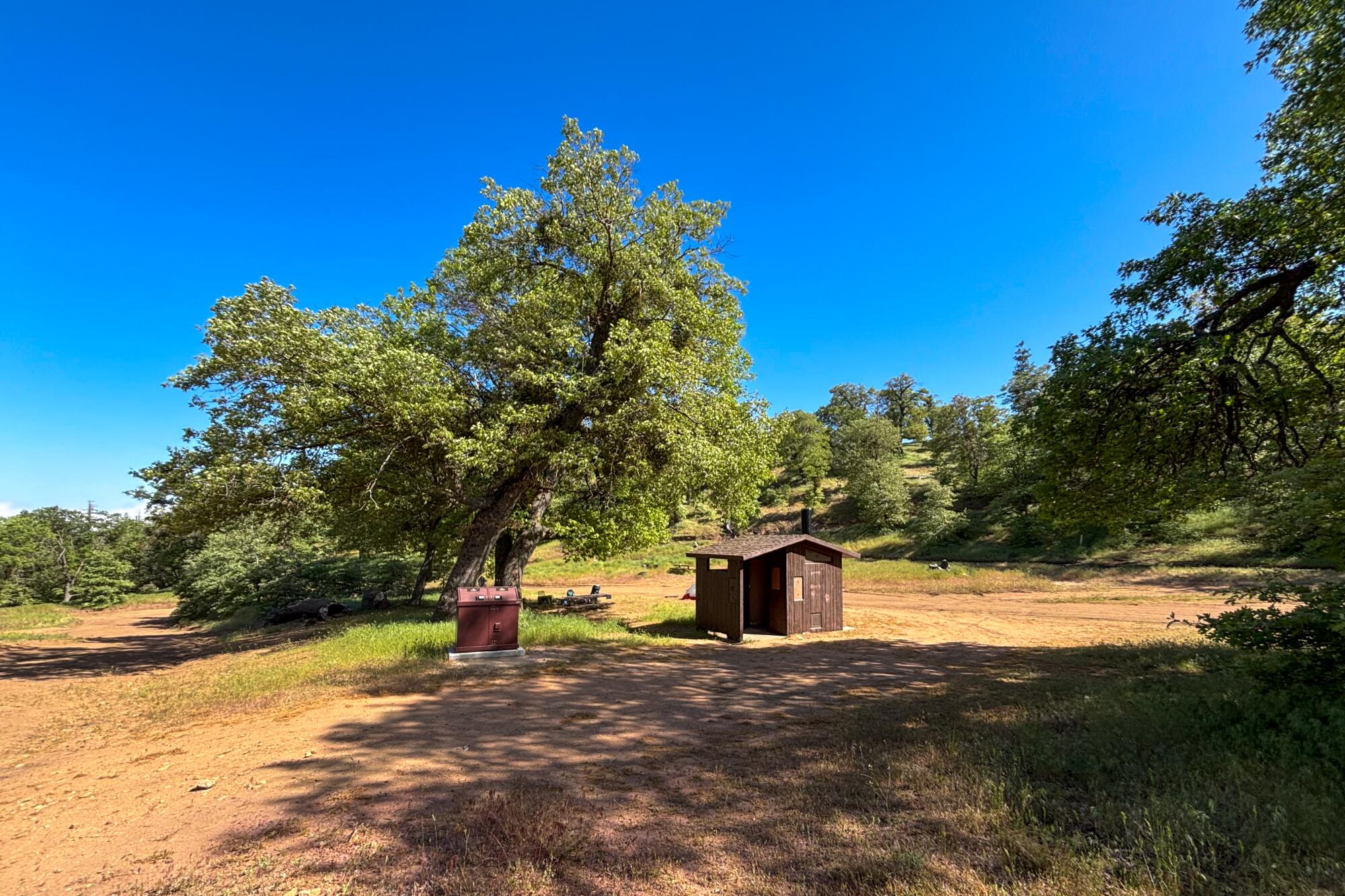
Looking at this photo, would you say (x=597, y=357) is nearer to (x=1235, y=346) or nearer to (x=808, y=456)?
(x=1235, y=346)

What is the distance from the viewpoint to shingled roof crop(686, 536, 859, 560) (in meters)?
16.9

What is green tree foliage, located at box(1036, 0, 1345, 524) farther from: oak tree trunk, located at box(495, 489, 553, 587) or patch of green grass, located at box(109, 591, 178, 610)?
patch of green grass, located at box(109, 591, 178, 610)

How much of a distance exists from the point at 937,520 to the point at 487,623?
40719 mm

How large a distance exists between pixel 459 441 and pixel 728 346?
9.03 m

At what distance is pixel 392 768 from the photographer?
19.2 feet

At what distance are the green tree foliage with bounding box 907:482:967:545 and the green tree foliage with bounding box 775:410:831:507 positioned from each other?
1537cm

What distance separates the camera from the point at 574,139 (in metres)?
16.0

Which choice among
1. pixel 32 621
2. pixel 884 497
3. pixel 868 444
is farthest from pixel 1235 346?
pixel 868 444

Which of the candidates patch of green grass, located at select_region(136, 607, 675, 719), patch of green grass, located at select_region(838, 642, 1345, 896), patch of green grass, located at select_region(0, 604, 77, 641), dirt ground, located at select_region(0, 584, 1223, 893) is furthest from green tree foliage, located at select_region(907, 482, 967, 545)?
patch of green grass, located at select_region(0, 604, 77, 641)

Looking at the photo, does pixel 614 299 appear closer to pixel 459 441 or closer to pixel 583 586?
pixel 459 441

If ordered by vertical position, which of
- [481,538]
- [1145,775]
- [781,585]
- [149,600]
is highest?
[481,538]

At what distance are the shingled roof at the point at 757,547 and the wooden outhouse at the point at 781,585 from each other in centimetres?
2

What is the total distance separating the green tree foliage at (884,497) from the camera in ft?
165

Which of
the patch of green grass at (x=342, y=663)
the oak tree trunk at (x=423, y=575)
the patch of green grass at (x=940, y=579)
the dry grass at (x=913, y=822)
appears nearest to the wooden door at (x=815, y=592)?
the patch of green grass at (x=342, y=663)
